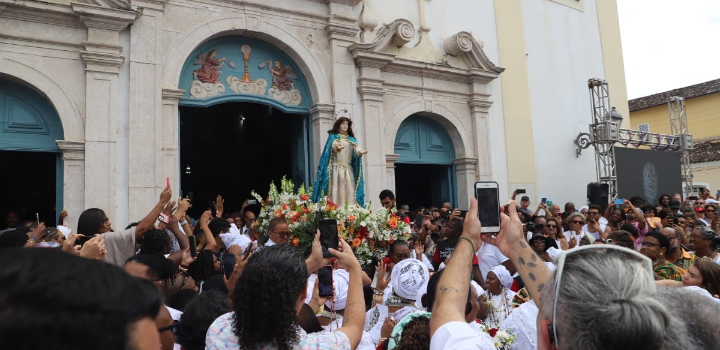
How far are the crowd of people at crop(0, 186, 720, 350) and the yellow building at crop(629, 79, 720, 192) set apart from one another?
2568cm

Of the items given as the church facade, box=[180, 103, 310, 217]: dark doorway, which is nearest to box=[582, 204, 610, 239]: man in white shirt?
the church facade

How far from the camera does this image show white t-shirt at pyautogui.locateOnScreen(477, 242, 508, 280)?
6.16 m

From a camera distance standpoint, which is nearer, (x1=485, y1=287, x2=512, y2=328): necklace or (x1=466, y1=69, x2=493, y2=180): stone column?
(x1=485, y1=287, x2=512, y2=328): necklace

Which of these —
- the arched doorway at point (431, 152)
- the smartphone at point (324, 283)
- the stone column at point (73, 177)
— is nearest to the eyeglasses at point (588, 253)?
the smartphone at point (324, 283)

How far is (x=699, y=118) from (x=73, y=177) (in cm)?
3231

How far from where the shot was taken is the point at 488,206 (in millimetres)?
2895

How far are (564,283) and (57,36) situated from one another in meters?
9.54

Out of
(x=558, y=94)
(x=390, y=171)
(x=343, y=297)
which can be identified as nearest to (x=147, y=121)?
(x=390, y=171)

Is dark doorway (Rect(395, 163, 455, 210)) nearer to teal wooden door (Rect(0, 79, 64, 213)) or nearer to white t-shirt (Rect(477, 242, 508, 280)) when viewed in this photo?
white t-shirt (Rect(477, 242, 508, 280))

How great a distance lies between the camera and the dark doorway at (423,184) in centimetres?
1370

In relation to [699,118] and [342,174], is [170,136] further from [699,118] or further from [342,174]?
[699,118]

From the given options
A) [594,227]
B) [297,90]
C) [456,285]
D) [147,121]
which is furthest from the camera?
[297,90]

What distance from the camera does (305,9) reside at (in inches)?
433

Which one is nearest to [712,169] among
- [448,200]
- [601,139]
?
[601,139]
